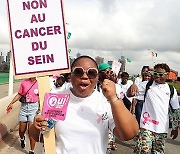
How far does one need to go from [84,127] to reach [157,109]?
9.16 feet

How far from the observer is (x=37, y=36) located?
8.61ft

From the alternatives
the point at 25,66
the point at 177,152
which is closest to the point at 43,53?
the point at 25,66

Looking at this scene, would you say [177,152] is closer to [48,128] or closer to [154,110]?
[154,110]

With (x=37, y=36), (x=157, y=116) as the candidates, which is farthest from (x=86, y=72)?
(x=157, y=116)

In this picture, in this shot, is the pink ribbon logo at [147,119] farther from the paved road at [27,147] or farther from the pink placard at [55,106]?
the pink placard at [55,106]

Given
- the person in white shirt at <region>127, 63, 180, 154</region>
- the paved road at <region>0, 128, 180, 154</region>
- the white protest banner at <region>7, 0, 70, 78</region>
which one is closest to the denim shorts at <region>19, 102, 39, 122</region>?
the paved road at <region>0, 128, 180, 154</region>

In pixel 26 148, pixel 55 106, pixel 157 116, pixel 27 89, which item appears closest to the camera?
pixel 55 106

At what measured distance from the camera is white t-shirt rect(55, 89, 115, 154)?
8.34ft

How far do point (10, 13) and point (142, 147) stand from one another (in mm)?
3116

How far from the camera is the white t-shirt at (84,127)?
8.34 feet

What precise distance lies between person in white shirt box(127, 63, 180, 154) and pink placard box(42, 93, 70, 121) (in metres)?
2.80

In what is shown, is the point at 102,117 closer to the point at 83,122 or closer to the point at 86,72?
the point at 83,122

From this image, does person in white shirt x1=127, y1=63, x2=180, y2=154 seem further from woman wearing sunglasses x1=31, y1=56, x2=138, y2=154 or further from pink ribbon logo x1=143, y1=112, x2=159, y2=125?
woman wearing sunglasses x1=31, y1=56, x2=138, y2=154

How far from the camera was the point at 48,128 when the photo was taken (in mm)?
2510
